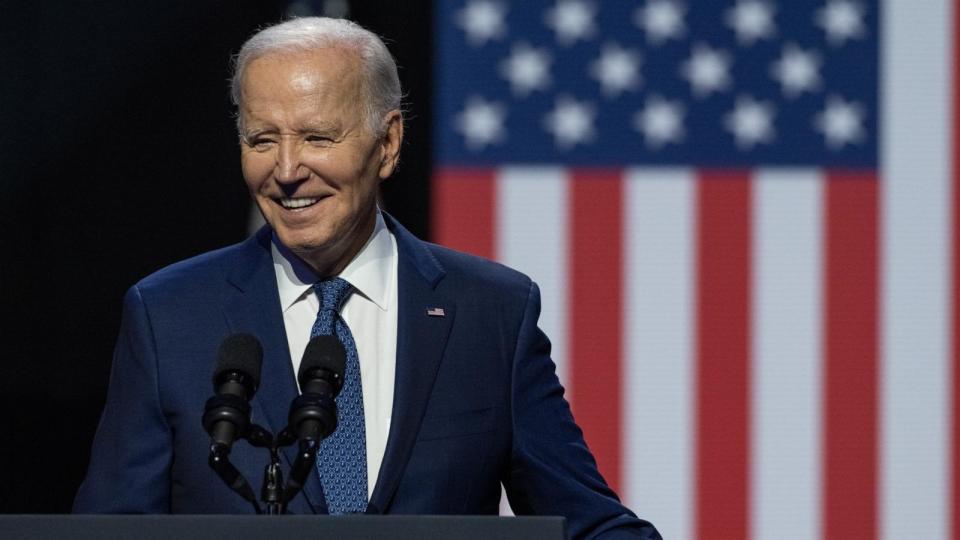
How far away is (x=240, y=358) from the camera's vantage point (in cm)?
132

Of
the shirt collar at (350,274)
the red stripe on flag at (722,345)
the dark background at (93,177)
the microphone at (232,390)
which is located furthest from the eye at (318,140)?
the red stripe on flag at (722,345)

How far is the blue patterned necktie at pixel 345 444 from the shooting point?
1677mm

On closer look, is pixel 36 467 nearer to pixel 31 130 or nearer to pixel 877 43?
pixel 31 130

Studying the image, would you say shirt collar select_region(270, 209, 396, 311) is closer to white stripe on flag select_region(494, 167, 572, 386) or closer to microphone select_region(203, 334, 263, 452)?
microphone select_region(203, 334, 263, 452)

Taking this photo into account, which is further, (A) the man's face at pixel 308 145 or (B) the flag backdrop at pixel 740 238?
(B) the flag backdrop at pixel 740 238

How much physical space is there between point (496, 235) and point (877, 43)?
3.00 feet

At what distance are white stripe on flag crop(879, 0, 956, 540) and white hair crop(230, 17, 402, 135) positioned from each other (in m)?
1.68

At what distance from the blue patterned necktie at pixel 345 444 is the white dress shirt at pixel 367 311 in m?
0.02

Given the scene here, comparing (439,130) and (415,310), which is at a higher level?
(439,130)

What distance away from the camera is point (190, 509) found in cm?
168

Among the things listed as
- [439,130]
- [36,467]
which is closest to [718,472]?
[439,130]

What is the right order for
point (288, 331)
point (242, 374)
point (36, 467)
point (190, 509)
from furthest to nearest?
point (36, 467)
point (288, 331)
point (190, 509)
point (242, 374)

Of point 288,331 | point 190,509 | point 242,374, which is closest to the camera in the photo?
point 242,374

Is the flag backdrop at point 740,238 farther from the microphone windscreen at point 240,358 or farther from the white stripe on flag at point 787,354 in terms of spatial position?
the microphone windscreen at point 240,358
